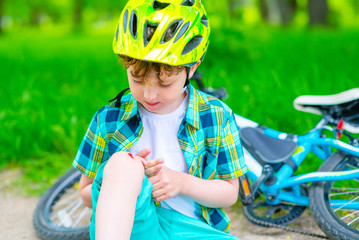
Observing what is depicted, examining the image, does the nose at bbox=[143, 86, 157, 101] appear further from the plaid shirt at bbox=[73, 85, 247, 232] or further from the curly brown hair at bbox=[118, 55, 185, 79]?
the plaid shirt at bbox=[73, 85, 247, 232]

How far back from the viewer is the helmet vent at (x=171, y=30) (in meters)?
1.56

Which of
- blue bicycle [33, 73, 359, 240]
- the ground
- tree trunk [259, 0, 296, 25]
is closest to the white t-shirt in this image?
blue bicycle [33, 73, 359, 240]

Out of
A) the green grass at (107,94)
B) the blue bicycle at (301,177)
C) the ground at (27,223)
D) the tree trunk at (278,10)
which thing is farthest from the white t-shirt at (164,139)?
the tree trunk at (278,10)

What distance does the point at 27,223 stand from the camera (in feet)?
9.20

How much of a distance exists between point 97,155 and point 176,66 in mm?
489

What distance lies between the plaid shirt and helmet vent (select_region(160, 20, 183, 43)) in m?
0.25

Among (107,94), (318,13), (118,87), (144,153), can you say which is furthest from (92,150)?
(318,13)

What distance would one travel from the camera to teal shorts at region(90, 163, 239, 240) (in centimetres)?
152

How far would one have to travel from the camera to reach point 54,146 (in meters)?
3.67

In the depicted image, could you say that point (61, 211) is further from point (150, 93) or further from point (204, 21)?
point (204, 21)

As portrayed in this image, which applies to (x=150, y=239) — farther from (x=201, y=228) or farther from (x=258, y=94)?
(x=258, y=94)

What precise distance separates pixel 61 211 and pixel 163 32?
1602 millimetres

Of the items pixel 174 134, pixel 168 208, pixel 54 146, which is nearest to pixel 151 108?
pixel 174 134

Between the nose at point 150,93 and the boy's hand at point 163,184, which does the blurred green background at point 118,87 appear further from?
the nose at point 150,93
